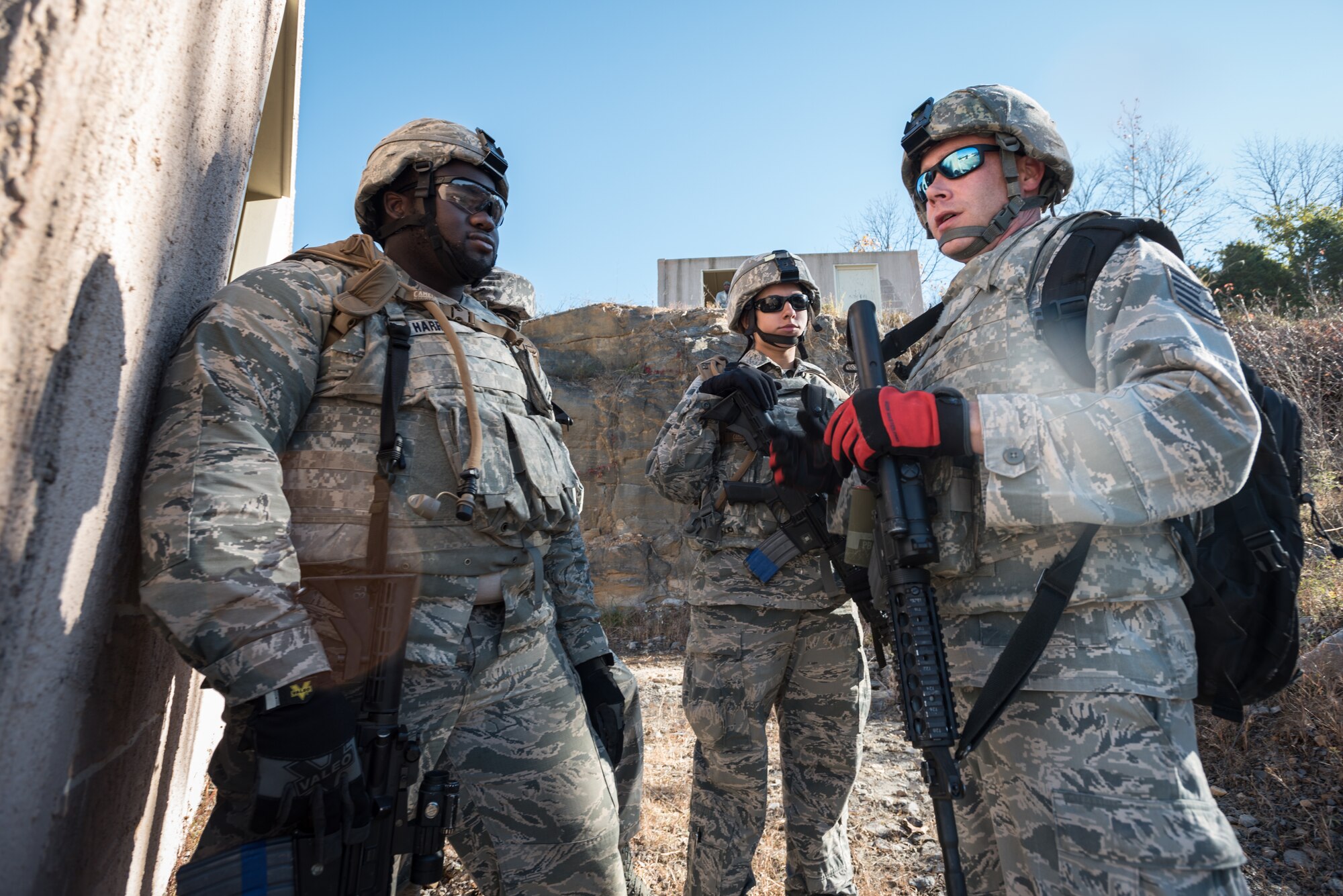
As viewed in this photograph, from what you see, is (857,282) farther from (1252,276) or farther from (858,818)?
(858,818)

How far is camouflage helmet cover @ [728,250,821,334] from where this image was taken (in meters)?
3.40

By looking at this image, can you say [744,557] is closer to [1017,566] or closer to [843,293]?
[1017,566]

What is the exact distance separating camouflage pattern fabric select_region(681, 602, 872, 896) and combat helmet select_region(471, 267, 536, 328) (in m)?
1.40

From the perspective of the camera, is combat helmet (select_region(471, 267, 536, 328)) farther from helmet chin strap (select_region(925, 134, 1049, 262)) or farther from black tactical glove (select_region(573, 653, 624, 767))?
helmet chin strap (select_region(925, 134, 1049, 262))

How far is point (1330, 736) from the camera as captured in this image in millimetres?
3549

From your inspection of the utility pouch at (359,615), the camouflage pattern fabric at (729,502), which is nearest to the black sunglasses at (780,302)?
the camouflage pattern fabric at (729,502)

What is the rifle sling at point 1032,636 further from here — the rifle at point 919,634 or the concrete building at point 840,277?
the concrete building at point 840,277

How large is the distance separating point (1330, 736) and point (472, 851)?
4164 mm

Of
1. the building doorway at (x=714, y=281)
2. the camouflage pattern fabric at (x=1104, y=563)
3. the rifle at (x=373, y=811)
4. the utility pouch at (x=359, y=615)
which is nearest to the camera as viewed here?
the rifle at (x=373, y=811)

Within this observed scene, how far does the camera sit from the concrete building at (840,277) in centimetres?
1498

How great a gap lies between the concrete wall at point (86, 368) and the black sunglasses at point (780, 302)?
2.29 meters

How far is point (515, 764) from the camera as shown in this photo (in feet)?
5.61

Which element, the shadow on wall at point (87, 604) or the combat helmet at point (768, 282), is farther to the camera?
the combat helmet at point (768, 282)

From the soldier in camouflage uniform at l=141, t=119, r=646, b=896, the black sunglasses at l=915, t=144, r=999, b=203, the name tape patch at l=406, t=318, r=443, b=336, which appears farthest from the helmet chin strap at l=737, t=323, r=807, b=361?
the name tape patch at l=406, t=318, r=443, b=336
